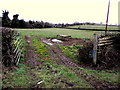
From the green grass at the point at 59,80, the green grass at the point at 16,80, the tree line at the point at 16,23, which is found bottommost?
the green grass at the point at 59,80

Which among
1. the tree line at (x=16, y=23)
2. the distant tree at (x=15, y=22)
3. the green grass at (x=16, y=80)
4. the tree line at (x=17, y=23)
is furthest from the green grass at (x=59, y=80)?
the distant tree at (x=15, y=22)

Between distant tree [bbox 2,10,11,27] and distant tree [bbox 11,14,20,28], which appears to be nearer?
distant tree [bbox 2,10,11,27]

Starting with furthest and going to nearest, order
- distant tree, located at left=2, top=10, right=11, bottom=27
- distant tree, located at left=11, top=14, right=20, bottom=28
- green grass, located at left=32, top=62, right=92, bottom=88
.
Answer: distant tree, located at left=11, top=14, right=20, bottom=28 → distant tree, located at left=2, top=10, right=11, bottom=27 → green grass, located at left=32, top=62, right=92, bottom=88

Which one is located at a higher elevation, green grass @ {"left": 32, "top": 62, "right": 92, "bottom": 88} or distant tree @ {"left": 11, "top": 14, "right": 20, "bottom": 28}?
distant tree @ {"left": 11, "top": 14, "right": 20, "bottom": 28}

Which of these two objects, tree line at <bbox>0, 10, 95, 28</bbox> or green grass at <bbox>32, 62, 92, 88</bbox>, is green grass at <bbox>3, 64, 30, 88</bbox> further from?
tree line at <bbox>0, 10, 95, 28</bbox>

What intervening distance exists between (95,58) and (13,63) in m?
4.51

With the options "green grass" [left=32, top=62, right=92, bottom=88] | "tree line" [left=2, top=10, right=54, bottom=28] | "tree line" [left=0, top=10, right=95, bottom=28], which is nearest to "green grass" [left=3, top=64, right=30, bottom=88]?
"green grass" [left=32, top=62, right=92, bottom=88]

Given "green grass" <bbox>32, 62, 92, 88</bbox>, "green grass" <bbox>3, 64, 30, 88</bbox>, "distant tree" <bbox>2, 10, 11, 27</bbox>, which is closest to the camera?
"green grass" <bbox>3, 64, 30, 88</bbox>

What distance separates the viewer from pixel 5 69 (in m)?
5.34

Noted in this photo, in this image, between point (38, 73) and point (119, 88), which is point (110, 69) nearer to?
point (119, 88)

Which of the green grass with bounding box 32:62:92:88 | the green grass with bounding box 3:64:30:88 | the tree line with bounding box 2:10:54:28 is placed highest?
the tree line with bounding box 2:10:54:28

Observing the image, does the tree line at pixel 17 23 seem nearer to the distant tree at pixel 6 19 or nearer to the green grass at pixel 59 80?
the distant tree at pixel 6 19

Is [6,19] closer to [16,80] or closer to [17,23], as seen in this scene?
[17,23]

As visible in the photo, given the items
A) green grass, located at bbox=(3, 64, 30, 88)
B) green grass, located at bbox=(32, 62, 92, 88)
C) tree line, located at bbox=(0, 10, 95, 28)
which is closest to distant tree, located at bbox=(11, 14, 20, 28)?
tree line, located at bbox=(0, 10, 95, 28)
